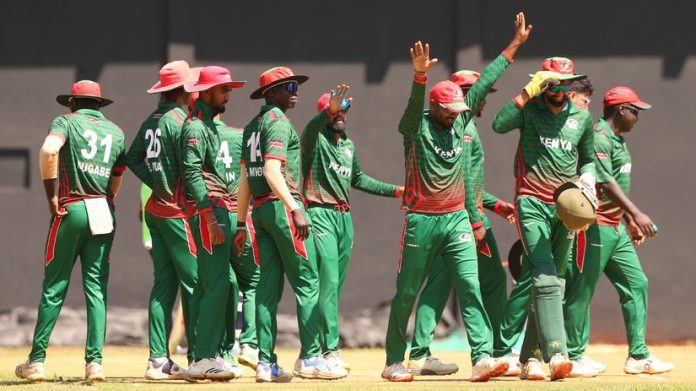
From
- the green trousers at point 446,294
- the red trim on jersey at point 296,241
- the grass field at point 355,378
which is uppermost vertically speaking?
the red trim on jersey at point 296,241

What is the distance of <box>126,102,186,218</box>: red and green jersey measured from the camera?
1012 centimetres

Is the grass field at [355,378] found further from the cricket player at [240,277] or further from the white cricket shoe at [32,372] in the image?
the cricket player at [240,277]

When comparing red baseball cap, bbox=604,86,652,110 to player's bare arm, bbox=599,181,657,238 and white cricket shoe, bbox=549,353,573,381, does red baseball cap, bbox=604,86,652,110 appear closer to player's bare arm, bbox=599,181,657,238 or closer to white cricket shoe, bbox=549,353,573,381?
player's bare arm, bbox=599,181,657,238

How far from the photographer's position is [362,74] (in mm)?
15914

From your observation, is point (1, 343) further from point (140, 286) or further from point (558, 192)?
point (558, 192)

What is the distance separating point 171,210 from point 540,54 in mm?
7049

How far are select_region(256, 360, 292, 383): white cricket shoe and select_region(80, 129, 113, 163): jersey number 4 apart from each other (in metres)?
2.05

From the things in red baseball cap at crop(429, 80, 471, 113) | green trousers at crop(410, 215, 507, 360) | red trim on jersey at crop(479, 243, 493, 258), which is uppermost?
red baseball cap at crop(429, 80, 471, 113)

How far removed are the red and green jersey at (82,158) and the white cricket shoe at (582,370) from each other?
12.8ft

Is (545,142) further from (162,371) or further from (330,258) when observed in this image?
(162,371)

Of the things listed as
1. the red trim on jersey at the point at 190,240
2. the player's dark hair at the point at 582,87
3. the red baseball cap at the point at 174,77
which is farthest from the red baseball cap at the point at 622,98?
the red trim on jersey at the point at 190,240

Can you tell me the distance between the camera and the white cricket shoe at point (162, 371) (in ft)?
33.2

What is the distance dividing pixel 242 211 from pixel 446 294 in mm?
1979

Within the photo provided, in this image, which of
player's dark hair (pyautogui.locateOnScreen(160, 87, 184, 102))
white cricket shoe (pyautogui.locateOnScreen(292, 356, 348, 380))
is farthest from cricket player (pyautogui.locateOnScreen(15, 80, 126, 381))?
white cricket shoe (pyautogui.locateOnScreen(292, 356, 348, 380))
